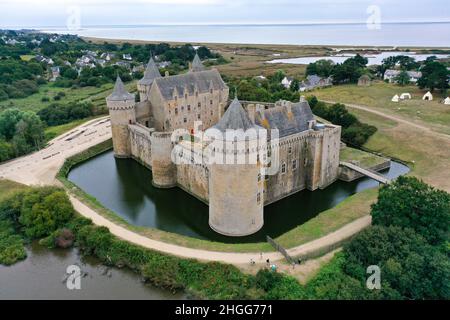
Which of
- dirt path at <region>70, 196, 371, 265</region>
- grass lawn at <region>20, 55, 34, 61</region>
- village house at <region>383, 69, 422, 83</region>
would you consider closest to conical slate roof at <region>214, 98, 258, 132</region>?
dirt path at <region>70, 196, 371, 265</region>

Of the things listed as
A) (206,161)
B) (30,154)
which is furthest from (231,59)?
(206,161)

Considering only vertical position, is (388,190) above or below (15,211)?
above

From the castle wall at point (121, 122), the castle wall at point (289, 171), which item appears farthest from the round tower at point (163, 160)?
the castle wall at point (289, 171)

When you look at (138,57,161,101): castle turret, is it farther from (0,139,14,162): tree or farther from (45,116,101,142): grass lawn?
(0,139,14,162): tree

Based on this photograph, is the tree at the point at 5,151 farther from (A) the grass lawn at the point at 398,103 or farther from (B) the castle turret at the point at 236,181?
(A) the grass lawn at the point at 398,103

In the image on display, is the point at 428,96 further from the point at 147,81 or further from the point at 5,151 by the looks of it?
the point at 5,151
